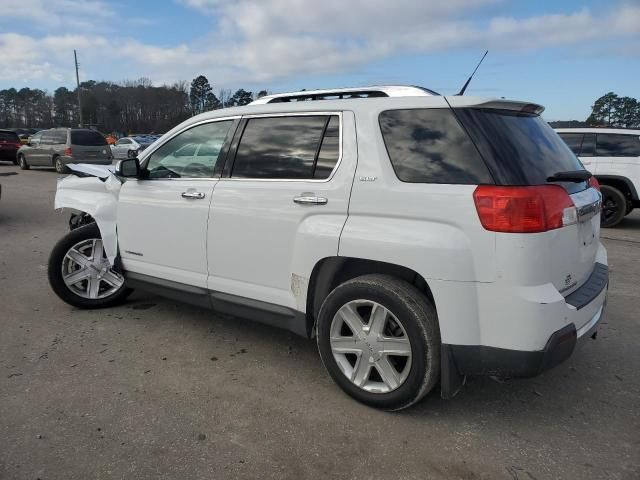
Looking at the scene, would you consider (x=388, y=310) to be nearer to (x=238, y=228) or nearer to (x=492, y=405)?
(x=492, y=405)

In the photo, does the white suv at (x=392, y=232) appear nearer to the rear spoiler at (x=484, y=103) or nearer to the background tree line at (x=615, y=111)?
the rear spoiler at (x=484, y=103)

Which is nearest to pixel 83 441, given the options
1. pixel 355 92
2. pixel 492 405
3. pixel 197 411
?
pixel 197 411

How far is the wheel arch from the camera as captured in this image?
9.71 ft

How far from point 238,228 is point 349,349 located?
1146mm

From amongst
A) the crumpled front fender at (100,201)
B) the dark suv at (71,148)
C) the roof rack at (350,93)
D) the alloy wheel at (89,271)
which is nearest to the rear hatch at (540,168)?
the roof rack at (350,93)

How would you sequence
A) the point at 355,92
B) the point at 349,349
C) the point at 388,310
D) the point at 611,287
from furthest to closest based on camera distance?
the point at 611,287 < the point at 355,92 < the point at 349,349 < the point at 388,310

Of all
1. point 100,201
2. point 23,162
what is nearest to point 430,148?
point 100,201

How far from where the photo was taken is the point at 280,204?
3301mm

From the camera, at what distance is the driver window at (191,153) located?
3.85 meters

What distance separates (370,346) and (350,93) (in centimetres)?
165

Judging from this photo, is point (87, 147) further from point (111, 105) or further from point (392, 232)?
point (111, 105)

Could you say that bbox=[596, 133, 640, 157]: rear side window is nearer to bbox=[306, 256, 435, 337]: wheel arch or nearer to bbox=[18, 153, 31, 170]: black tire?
bbox=[306, 256, 435, 337]: wheel arch

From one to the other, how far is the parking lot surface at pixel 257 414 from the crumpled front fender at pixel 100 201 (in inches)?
29.5

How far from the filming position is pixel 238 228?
11.6ft
